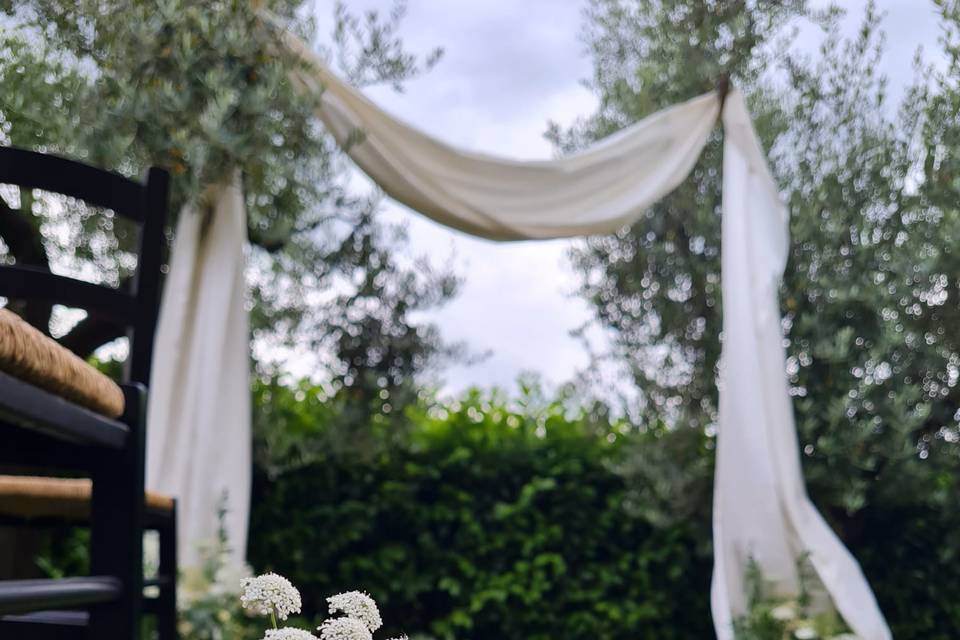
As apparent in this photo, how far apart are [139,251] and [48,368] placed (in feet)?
1.82

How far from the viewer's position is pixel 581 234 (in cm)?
318

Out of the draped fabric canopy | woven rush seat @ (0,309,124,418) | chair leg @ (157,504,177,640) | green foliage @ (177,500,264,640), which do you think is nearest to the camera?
woven rush seat @ (0,309,124,418)

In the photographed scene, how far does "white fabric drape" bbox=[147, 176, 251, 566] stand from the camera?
8.58 ft

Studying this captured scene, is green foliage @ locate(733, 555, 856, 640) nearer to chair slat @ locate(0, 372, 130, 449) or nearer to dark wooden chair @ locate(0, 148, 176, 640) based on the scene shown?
dark wooden chair @ locate(0, 148, 176, 640)

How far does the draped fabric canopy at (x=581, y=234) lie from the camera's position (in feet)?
8.81

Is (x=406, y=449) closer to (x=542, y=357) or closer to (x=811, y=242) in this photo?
(x=542, y=357)

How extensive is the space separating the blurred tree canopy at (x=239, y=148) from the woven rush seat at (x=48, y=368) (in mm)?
1619

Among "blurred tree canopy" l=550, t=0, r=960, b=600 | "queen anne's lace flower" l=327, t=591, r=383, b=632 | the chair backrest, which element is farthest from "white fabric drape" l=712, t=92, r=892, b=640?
"queen anne's lace flower" l=327, t=591, r=383, b=632

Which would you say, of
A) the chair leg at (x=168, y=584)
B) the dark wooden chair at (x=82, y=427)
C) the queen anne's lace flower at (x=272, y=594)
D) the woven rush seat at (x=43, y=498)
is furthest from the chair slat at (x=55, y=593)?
the chair leg at (x=168, y=584)

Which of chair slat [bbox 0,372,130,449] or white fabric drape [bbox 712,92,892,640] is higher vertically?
white fabric drape [bbox 712,92,892,640]

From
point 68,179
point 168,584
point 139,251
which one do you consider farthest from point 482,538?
point 68,179

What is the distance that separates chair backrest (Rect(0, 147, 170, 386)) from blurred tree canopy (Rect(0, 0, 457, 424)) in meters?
1.20

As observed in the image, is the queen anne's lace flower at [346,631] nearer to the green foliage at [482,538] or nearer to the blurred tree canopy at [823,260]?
the green foliage at [482,538]

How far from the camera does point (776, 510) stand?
2.90 metres
